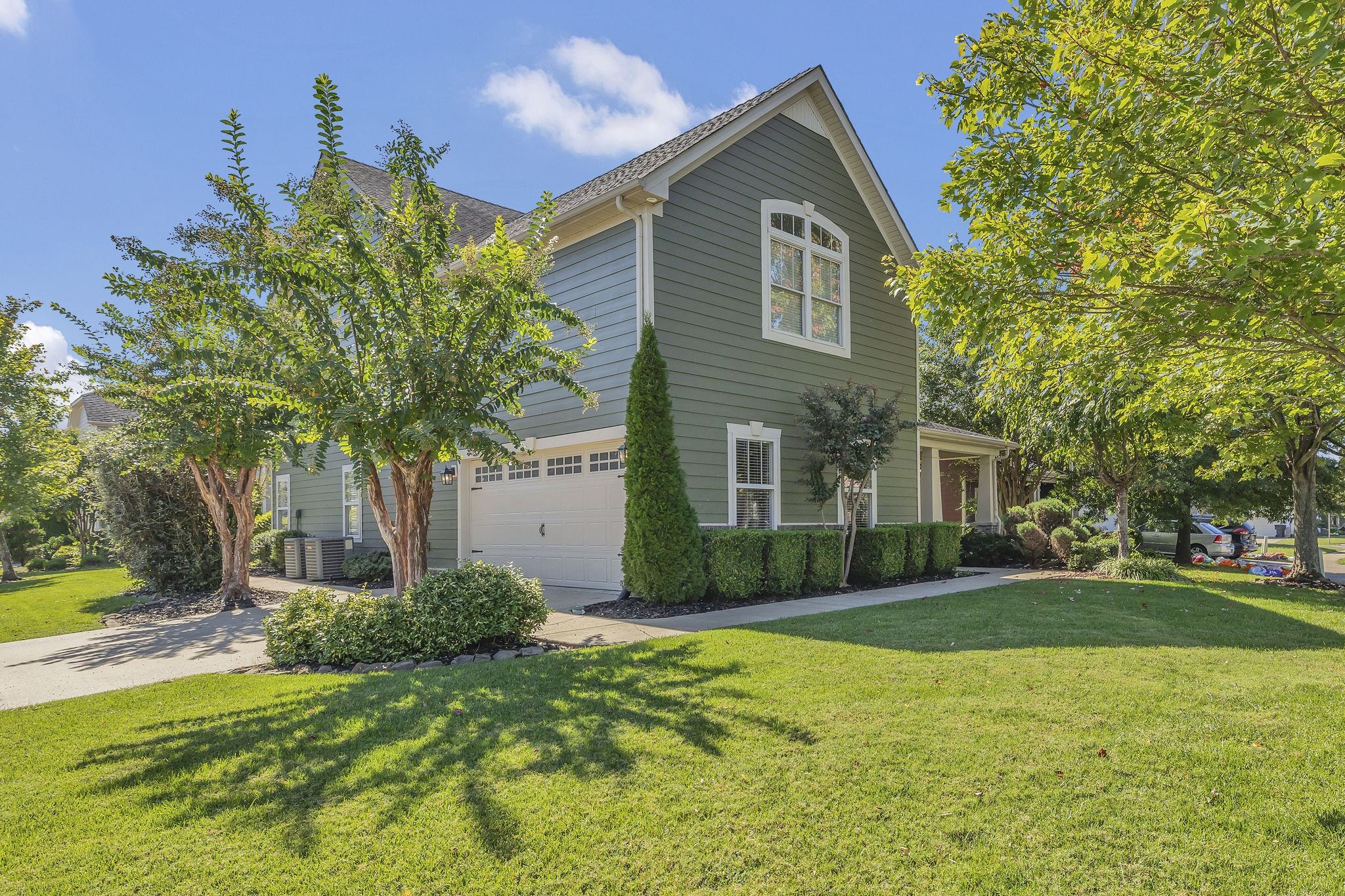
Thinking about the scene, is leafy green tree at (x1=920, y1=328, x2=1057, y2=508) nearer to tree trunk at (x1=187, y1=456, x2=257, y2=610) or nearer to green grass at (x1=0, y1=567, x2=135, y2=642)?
tree trunk at (x1=187, y1=456, x2=257, y2=610)

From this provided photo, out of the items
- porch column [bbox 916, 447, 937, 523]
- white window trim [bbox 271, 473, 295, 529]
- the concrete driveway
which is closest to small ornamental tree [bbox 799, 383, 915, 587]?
porch column [bbox 916, 447, 937, 523]

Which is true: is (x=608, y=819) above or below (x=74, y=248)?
below

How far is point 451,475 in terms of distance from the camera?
12531 mm

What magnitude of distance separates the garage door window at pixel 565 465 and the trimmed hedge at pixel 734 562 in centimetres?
255

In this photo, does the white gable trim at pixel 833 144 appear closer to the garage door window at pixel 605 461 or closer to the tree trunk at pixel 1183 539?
the garage door window at pixel 605 461

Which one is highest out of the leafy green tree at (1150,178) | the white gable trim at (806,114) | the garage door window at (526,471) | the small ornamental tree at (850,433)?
the white gable trim at (806,114)

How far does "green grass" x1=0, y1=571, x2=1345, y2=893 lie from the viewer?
106 inches

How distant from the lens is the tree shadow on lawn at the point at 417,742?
10.9 ft

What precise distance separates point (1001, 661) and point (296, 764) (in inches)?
200

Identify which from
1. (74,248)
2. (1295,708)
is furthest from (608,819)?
(74,248)

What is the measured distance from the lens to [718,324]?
1059cm

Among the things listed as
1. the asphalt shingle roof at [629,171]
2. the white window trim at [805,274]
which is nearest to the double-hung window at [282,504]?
the asphalt shingle roof at [629,171]

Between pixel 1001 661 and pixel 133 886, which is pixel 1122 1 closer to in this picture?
pixel 1001 661

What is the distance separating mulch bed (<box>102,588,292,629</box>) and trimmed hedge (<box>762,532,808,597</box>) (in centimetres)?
746
